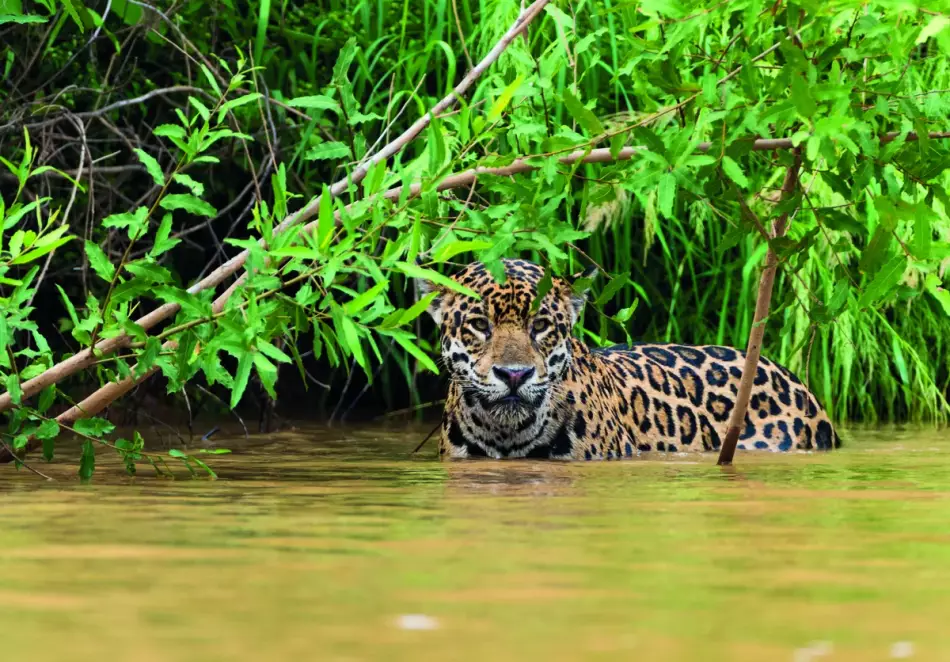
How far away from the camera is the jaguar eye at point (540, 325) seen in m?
6.17

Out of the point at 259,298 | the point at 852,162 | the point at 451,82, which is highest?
the point at 451,82

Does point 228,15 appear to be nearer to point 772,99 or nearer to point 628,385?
point 628,385

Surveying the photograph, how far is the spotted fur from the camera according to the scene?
6.02 metres

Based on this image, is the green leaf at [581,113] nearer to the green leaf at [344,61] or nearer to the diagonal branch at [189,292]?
the diagonal branch at [189,292]

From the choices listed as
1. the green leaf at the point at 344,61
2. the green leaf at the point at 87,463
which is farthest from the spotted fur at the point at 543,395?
the green leaf at the point at 87,463

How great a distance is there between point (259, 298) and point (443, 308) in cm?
217

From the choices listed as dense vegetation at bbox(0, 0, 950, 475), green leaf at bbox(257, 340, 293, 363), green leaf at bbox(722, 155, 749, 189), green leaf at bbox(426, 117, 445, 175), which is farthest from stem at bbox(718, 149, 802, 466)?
green leaf at bbox(257, 340, 293, 363)

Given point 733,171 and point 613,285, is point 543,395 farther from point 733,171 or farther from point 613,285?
point 733,171

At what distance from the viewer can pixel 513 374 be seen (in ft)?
19.3

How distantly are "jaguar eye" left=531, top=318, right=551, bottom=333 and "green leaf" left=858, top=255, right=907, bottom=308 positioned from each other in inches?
83.1

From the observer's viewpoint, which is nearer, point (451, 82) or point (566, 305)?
point (566, 305)

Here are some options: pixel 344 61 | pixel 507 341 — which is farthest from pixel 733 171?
pixel 507 341

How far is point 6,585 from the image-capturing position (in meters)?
2.59

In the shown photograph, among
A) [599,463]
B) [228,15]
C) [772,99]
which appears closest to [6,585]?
[772,99]
